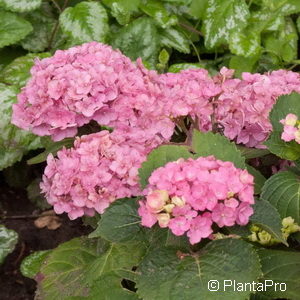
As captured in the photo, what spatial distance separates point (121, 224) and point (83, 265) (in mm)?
456

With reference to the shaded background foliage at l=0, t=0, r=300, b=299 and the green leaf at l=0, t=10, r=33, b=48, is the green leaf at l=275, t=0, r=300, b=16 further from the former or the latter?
the green leaf at l=0, t=10, r=33, b=48

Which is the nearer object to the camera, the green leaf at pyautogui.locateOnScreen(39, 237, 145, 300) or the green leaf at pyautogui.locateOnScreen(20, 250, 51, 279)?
the green leaf at pyautogui.locateOnScreen(39, 237, 145, 300)

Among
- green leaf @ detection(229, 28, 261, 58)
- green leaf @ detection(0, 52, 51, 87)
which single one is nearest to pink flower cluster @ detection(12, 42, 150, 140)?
green leaf @ detection(0, 52, 51, 87)

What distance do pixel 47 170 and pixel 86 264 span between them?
1.07ft

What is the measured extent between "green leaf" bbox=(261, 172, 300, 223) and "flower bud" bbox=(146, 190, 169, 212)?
0.36 metres

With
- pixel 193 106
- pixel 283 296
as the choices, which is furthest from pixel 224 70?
pixel 283 296

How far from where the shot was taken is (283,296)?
56.3 inches

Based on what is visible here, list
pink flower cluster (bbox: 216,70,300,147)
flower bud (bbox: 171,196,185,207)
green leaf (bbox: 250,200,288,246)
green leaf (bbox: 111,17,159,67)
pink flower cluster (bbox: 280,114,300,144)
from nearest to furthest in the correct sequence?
flower bud (bbox: 171,196,185,207) < green leaf (bbox: 250,200,288,246) < pink flower cluster (bbox: 280,114,300,144) < pink flower cluster (bbox: 216,70,300,147) < green leaf (bbox: 111,17,159,67)

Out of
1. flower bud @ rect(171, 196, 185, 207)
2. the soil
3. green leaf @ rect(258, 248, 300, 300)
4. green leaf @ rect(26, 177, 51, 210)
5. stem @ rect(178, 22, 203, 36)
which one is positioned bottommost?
the soil

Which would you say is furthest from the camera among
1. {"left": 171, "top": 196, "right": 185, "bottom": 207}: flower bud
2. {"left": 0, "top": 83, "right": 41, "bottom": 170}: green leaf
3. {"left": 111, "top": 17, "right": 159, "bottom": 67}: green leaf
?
{"left": 111, "top": 17, "right": 159, "bottom": 67}: green leaf

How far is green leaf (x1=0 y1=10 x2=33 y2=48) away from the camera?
2350 mm

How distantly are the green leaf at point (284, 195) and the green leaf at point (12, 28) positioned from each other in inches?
50.8

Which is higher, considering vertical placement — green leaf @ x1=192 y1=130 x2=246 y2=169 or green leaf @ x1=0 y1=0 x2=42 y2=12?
green leaf @ x1=192 y1=130 x2=246 y2=169

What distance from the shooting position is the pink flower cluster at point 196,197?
1182 millimetres
